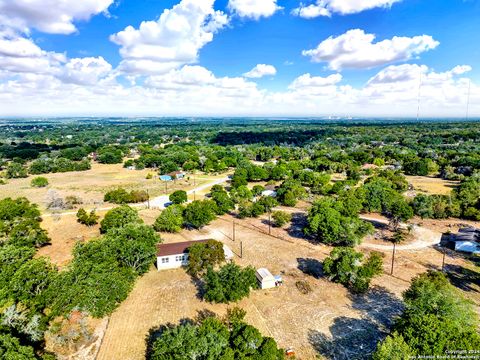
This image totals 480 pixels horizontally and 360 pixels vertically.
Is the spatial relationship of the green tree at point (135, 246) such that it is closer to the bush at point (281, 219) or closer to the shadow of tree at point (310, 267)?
the shadow of tree at point (310, 267)

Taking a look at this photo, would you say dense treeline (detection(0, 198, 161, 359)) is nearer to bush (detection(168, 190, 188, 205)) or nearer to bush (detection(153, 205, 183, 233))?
bush (detection(153, 205, 183, 233))

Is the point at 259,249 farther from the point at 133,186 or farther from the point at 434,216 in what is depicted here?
the point at 133,186

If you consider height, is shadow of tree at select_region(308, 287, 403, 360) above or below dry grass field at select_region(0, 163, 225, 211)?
below

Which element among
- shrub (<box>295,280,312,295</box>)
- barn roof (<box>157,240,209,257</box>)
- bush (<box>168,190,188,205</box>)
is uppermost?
bush (<box>168,190,188,205</box>)

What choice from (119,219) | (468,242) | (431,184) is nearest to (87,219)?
(119,219)

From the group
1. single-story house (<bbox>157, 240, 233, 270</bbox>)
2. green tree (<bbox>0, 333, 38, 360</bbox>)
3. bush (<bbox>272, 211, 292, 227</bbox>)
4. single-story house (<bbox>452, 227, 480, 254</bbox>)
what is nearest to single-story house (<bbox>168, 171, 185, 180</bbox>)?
bush (<bbox>272, 211, 292, 227</bbox>)

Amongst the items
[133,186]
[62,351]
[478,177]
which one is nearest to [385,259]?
[62,351]

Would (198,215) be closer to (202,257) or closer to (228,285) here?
(202,257)

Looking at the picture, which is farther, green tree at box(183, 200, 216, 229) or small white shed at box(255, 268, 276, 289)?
green tree at box(183, 200, 216, 229)
